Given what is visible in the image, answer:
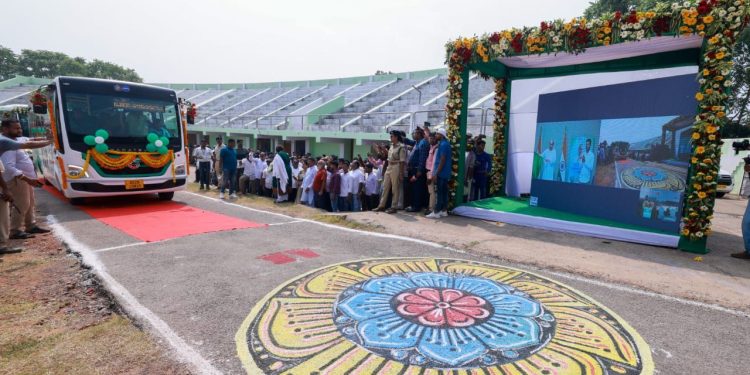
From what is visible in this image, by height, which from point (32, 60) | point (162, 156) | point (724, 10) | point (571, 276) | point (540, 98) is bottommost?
point (571, 276)

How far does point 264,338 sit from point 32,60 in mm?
72356

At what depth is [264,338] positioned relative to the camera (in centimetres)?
304

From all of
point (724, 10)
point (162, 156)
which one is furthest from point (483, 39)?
point (162, 156)

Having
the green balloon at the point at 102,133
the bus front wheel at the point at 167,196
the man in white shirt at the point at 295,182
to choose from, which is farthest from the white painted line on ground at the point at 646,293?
the bus front wheel at the point at 167,196

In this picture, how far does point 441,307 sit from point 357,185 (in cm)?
656

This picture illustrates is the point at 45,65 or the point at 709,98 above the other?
the point at 45,65

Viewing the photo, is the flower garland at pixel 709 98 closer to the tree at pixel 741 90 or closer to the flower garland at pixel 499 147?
the flower garland at pixel 499 147

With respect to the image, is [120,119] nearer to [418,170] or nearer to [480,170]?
[418,170]

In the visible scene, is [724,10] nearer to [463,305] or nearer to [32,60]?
[463,305]

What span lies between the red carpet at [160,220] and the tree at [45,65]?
58467 millimetres

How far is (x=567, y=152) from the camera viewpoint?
27.7 feet

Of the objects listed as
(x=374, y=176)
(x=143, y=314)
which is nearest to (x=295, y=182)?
(x=374, y=176)

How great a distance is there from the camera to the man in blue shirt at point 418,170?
8.07 metres

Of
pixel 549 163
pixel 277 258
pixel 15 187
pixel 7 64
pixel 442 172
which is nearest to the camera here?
pixel 277 258
